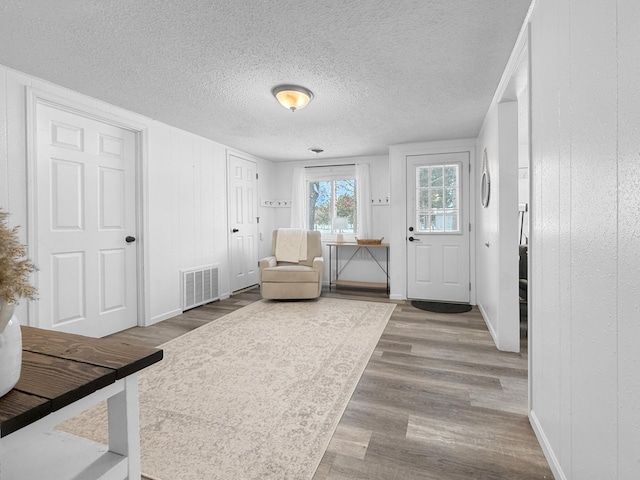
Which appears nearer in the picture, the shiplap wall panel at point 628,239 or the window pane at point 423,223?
the shiplap wall panel at point 628,239

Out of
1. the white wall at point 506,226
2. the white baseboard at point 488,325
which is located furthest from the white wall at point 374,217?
the white wall at point 506,226

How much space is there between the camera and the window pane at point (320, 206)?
5629 mm

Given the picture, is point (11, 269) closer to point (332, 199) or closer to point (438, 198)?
point (438, 198)

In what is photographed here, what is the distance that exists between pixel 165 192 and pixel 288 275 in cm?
181

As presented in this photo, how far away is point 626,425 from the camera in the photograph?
2.69ft

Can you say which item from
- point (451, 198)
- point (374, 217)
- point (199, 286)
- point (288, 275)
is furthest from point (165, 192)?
point (451, 198)

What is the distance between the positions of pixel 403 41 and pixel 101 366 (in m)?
2.22

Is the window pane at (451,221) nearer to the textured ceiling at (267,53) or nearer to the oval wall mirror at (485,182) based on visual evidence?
the oval wall mirror at (485,182)

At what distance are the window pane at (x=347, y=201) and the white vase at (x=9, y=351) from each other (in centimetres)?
489

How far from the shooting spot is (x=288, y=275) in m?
4.33

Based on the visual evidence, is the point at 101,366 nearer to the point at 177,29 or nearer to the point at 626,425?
the point at 626,425

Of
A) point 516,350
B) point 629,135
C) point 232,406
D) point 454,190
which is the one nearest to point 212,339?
point 232,406

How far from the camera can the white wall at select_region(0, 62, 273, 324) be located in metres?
2.35

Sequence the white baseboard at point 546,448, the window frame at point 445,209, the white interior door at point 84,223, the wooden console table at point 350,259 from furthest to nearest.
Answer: the wooden console table at point 350,259 → the window frame at point 445,209 → the white interior door at point 84,223 → the white baseboard at point 546,448
